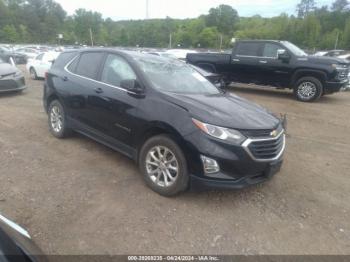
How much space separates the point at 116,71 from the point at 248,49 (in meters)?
8.55

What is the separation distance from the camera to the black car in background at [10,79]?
10172 millimetres

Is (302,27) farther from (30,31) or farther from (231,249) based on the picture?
(231,249)

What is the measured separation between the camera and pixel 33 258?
2004mm

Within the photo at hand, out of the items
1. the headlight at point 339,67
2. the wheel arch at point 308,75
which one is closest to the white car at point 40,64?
the wheel arch at point 308,75

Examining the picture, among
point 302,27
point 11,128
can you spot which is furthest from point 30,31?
point 11,128

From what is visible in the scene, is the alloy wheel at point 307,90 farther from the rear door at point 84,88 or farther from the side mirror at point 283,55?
the rear door at point 84,88

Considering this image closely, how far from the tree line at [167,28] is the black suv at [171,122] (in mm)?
88111

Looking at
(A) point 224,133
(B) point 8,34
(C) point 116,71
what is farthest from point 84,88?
(B) point 8,34

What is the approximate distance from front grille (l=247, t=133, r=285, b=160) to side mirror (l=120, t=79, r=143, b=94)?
1611 millimetres

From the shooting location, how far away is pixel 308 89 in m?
11.1

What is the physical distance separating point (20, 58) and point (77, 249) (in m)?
29.6

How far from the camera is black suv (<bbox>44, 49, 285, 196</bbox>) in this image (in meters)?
3.74

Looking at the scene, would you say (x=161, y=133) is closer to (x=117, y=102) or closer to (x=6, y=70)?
(x=117, y=102)

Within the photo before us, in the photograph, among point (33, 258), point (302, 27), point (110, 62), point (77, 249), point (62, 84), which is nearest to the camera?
point (33, 258)
